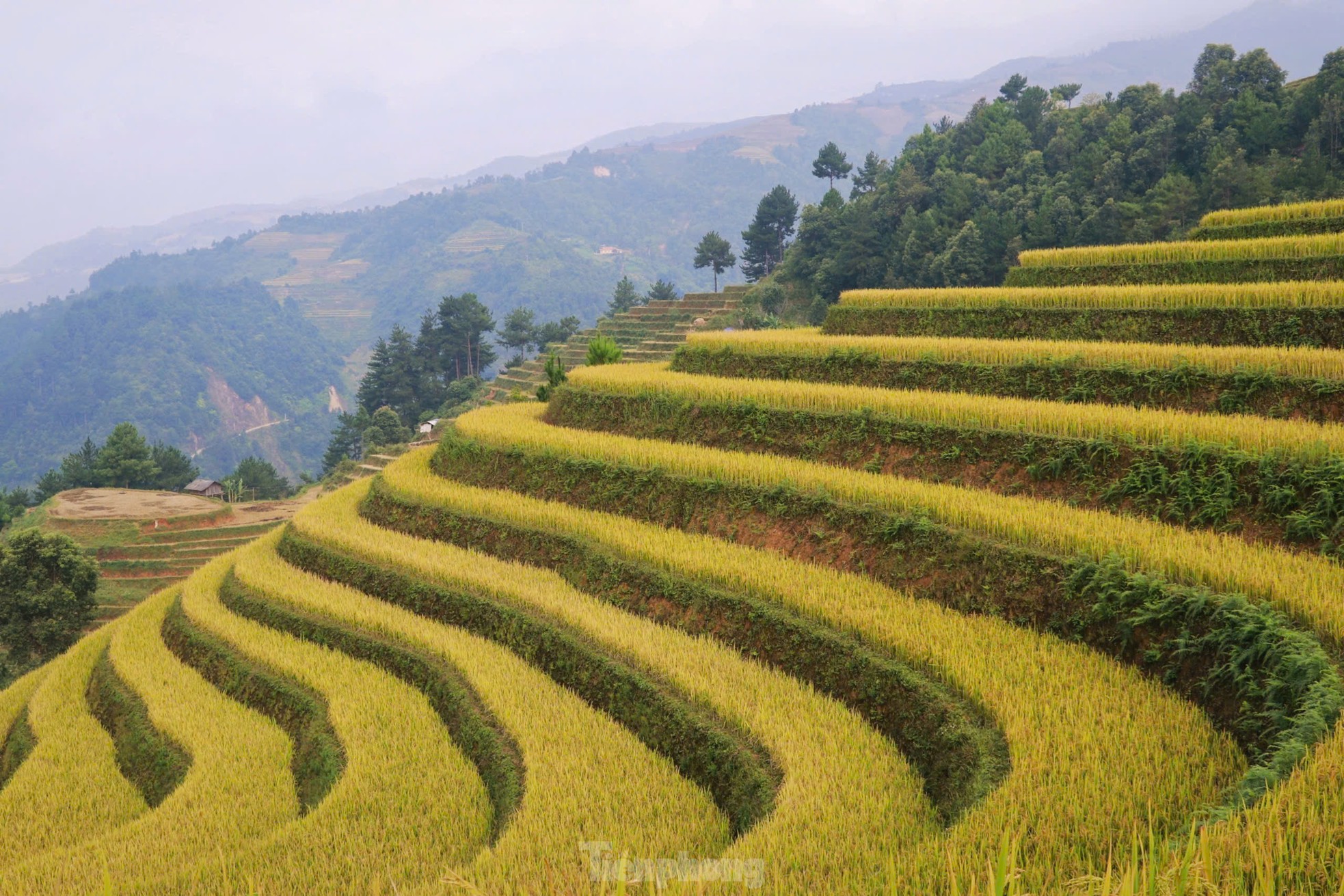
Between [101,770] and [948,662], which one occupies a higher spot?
→ [948,662]

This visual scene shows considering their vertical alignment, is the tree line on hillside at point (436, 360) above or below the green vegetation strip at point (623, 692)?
below

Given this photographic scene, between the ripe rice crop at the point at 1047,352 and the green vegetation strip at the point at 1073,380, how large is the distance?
0.05 metres

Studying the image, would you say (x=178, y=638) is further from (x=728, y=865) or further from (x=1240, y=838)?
(x=1240, y=838)

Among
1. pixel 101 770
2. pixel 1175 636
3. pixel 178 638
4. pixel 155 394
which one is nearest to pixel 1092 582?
pixel 1175 636

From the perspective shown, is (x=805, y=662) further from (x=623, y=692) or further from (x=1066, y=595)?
(x=1066, y=595)

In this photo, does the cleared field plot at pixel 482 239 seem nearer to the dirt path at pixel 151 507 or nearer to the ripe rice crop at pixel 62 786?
the dirt path at pixel 151 507

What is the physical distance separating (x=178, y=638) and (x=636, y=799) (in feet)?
29.3

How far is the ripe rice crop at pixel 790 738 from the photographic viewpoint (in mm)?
4555

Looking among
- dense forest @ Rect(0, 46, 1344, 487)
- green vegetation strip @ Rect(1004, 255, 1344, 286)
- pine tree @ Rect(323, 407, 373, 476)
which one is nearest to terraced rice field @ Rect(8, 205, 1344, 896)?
green vegetation strip @ Rect(1004, 255, 1344, 286)

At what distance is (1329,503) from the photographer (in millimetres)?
6668

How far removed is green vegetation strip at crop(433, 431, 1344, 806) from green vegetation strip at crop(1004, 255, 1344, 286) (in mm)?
8355

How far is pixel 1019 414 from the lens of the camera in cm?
936

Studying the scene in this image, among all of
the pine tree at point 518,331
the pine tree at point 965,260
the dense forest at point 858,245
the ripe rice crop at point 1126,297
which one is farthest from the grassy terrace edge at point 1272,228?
the pine tree at point 518,331

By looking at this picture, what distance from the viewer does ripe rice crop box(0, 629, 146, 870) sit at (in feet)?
25.3
